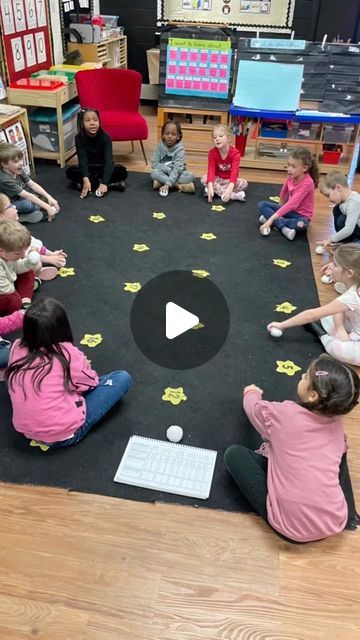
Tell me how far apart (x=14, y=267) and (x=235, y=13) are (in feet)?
15.7

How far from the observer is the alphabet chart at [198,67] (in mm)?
4508

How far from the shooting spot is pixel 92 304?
270 cm

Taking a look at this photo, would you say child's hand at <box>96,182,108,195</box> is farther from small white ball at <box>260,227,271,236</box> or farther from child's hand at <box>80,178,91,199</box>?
small white ball at <box>260,227,271,236</box>

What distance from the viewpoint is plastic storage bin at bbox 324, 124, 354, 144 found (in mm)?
4465

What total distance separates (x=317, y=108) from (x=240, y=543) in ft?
13.3

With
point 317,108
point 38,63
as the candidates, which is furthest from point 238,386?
point 38,63

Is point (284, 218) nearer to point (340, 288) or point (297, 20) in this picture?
point (340, 288)

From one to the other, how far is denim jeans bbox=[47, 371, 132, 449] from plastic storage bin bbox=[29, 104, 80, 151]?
3.10 metres

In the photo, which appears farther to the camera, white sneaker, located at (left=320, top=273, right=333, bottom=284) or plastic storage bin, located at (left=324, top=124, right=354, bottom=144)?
plastic storage bin, located at (left=324, top=124, right=354, bottom=144)

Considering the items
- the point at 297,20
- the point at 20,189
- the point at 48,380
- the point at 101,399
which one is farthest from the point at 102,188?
the point at 297,20

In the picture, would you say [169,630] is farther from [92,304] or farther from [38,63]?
[38,63]

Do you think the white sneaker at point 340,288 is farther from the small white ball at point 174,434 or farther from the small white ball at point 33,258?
the small white ball at point 33,258

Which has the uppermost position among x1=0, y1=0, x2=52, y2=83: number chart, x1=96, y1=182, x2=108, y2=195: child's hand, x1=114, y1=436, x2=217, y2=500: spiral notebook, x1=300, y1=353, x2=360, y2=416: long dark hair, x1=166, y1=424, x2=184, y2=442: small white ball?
x1=0, y1=0, x2=52, y2=83: number chart
